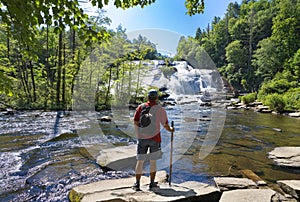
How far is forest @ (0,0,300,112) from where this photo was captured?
2.81m

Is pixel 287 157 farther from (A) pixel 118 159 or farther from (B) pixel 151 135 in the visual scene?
(A) pixel 118 159

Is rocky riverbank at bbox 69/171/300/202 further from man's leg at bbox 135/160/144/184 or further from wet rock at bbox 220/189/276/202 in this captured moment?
man's leg at bbox 135/160/144/184

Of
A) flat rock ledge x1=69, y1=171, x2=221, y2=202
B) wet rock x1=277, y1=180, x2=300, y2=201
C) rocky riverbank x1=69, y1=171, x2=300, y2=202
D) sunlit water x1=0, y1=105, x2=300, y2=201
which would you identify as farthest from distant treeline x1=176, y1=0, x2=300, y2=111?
flat rock ledge x1=69, y1=171, x2=221, y2=202

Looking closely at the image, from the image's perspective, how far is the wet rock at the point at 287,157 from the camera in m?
6.60

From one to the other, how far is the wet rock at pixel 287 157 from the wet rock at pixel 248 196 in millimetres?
3155

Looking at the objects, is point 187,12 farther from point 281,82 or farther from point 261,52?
point 261,52

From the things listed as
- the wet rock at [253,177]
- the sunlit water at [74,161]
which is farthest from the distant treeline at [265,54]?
the wet rock at [253,177]

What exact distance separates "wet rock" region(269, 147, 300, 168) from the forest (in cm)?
541

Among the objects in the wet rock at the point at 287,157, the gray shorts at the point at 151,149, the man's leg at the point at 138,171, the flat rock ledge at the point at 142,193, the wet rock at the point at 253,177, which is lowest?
the wet rock at the point at 253,177

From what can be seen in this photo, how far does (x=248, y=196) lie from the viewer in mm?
3920

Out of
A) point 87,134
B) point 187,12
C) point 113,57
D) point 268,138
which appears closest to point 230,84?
point 113,57

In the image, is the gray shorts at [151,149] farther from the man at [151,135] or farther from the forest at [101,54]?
the forest at [101,54]

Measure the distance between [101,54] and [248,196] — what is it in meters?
22.4

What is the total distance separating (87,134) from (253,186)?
25.5ft
